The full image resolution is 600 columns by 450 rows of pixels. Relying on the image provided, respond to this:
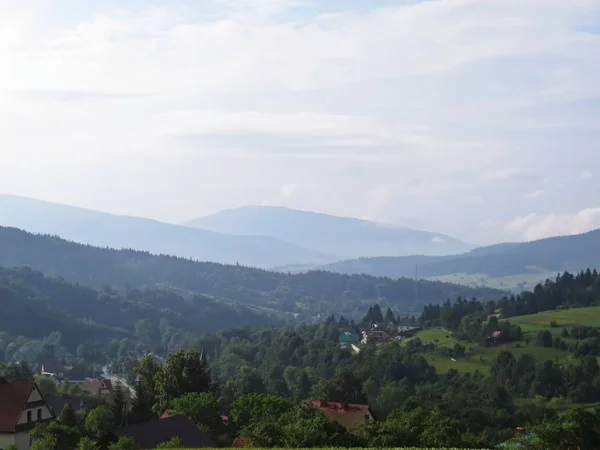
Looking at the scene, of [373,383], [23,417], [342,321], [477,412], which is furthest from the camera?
[342,321]

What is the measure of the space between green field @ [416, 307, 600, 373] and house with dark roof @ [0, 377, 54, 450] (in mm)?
62094

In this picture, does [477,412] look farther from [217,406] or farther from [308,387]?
[217,406]

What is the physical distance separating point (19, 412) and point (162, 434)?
693 cm

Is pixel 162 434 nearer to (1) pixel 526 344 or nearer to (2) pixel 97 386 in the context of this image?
(2) pixel 97 386

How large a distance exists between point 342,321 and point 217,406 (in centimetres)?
10889

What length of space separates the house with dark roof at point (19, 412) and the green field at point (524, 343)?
204 feet

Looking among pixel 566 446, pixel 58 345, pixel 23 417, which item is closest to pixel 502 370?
pixel 23 417

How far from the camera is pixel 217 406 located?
41156 millimetres

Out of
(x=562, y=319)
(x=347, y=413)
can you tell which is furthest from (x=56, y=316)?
(x=347, y=413)

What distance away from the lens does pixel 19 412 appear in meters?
34.7

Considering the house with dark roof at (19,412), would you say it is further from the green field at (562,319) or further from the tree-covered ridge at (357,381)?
the green field at (562,319)

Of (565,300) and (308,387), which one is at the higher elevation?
(565,300)

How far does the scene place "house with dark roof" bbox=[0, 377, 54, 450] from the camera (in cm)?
3431

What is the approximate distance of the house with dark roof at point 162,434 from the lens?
31141 millimetres
